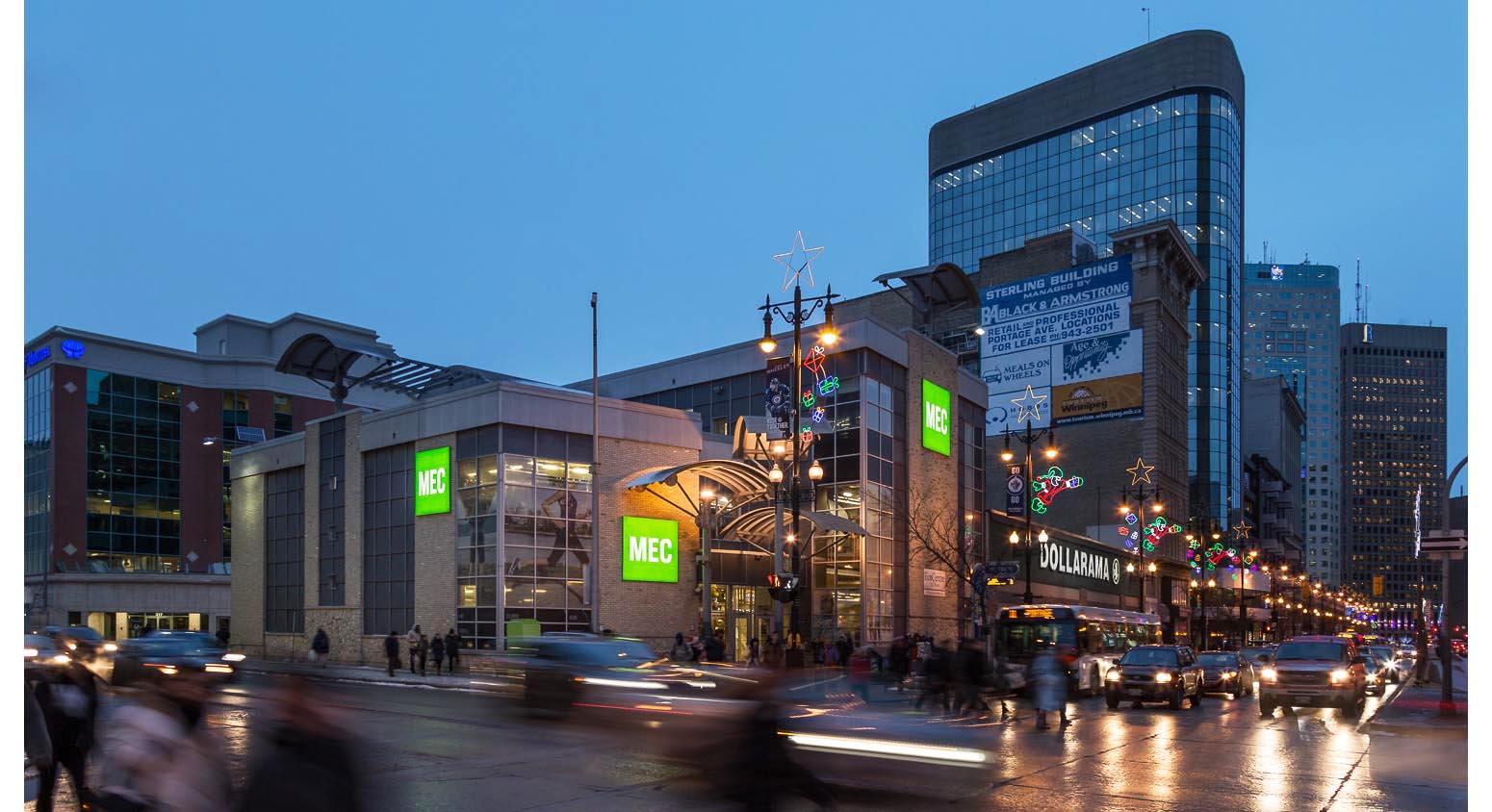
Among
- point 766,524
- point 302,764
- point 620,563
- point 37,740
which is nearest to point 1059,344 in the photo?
point 766,524

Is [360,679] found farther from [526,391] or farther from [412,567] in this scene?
[526,391]

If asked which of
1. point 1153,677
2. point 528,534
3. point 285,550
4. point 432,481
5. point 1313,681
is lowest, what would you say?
point 1153,677

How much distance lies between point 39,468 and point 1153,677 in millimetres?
75561

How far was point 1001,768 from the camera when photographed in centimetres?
1609

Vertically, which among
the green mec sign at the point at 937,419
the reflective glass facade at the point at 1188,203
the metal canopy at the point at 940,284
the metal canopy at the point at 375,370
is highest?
the reflective glass facade at the point at 1188,203

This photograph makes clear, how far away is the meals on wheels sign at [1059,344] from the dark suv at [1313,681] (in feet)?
154

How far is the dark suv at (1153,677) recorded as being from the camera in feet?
96.9

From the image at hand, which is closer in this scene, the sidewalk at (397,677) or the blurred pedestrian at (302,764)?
the blurred pedestrian at (302,764)

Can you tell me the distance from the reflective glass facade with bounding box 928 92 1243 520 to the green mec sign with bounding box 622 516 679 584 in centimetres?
7715

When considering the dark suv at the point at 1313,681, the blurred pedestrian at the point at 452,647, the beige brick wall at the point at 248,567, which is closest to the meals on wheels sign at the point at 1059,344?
the beige brick wall at the point at 248,567

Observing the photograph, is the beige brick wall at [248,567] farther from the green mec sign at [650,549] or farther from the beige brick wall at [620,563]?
the green mec sign at [650,549]

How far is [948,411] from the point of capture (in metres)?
52.4

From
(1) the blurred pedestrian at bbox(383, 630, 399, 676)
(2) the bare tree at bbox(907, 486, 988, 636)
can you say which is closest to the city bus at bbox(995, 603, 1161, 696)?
(2) the bare tree at bbox(907, 486, 988, 636)

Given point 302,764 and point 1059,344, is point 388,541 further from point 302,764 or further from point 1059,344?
point 1059,344
